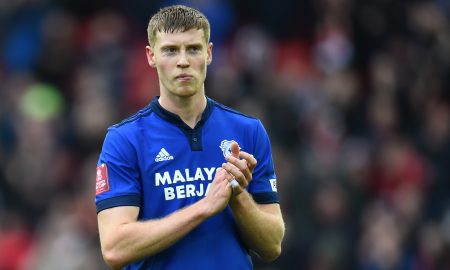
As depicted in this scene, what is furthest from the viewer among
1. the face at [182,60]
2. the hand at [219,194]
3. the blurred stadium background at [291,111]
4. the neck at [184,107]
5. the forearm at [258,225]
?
the blurred stadium background at [291,111]

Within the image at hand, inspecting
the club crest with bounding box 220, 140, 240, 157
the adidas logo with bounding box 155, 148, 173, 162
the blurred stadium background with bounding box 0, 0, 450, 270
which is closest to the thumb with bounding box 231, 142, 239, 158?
the club crest with bounding box 220, 140, 240, 157

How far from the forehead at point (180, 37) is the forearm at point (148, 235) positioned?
0.89m

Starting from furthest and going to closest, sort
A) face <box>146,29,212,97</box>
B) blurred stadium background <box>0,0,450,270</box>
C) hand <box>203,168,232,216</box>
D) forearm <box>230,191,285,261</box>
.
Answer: blurred stadium background <box>0,0,450,270</box>, face <box>146,29,212,97</box>, forearm <box>230,191,285,261</box>, hand <box>203,168,232,216</box>

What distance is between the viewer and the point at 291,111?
13.5 m

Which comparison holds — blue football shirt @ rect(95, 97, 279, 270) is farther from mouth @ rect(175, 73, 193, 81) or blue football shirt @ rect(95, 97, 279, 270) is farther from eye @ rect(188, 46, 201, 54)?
eye @ rect(188, 46, 201, 54)

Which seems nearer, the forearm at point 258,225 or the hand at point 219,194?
the hand at point 219,194

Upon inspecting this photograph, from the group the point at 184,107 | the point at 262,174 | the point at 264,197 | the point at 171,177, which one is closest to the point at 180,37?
the point at 184,107

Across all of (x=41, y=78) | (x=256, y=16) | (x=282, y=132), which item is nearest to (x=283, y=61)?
(x=256, y=16)

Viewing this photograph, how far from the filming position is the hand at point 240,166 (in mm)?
5961

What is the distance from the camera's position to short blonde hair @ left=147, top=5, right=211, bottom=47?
6.26 meters

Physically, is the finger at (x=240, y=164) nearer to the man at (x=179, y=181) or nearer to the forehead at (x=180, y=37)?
the man at (x=179, y=181)

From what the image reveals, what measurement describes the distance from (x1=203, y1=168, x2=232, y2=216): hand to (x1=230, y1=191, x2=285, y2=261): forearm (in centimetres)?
12

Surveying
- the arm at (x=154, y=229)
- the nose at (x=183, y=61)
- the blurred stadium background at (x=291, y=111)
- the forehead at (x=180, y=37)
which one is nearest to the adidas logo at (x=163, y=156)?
the arm at (x=154, y=229)

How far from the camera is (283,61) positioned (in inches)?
587
